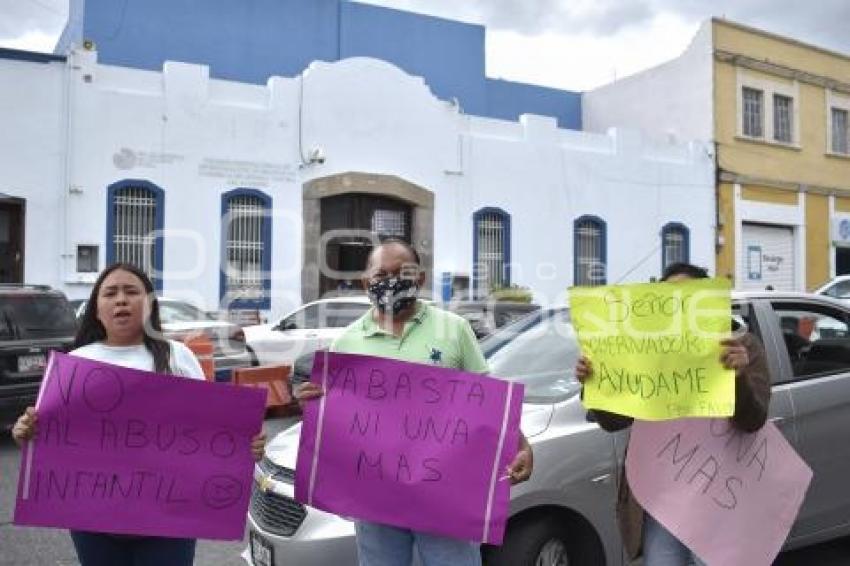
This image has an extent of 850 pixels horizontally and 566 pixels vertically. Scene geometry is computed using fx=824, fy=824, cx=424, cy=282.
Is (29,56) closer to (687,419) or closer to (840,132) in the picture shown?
(687,419)

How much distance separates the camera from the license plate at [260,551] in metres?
3.90

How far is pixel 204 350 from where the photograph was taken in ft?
35.4

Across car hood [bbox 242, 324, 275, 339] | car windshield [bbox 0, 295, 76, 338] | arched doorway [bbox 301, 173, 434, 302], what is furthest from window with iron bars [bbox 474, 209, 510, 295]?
car windshield [bbox 0, 295, 76, 338]

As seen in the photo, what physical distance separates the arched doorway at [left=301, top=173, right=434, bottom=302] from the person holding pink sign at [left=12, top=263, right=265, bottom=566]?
14.1 meters

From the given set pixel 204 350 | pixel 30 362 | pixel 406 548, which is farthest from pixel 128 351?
pixel 204 350

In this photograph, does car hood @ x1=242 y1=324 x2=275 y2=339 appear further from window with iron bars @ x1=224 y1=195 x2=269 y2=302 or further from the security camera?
the security camera

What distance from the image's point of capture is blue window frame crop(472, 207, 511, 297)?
19.5 meters

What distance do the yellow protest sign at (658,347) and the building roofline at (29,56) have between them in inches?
565

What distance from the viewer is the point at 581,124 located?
28.2 meters

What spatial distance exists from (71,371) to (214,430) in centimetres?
→ 53

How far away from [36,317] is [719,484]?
26.6 feet

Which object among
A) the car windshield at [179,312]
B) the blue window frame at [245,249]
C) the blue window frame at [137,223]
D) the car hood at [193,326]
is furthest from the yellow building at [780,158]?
the car hood at [193,326]

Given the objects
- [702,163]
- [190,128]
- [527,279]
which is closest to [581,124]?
[702,163]

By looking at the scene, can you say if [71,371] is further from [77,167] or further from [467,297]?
[467,297]
